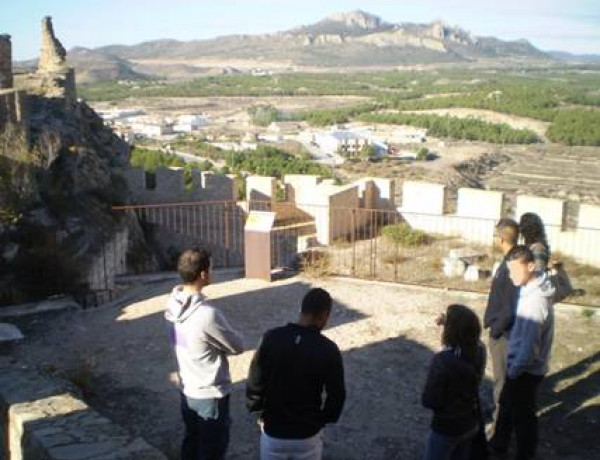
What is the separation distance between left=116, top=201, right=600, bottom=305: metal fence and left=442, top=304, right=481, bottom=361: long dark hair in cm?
629

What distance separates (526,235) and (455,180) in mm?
39264

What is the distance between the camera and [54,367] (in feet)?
22.2

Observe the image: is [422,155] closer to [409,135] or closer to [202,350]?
[409,135]

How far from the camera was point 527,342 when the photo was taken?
179 inches

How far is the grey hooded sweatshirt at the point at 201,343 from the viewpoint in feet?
13.3

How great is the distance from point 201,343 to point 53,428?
0.99 metres

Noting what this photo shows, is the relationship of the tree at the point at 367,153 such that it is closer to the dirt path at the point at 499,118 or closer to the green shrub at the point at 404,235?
the dirt path at the point at 499,118

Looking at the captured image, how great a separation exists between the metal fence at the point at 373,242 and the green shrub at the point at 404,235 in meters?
0.02

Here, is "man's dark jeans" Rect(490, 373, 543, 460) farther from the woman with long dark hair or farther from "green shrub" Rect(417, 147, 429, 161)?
"green shrub" Rect(417, 147, 429, 161)

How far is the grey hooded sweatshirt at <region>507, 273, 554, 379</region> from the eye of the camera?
14.9ft

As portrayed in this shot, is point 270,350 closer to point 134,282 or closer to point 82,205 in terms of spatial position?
point 134,282

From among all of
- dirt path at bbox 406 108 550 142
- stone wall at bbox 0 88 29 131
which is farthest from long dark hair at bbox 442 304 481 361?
dirt path at bbox 406 108 550 142

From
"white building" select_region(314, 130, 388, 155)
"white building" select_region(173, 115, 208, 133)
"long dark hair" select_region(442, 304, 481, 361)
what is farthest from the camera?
"white building" select_region(173, 115, 208, 133)

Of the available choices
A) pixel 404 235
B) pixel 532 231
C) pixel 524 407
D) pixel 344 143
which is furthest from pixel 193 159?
pixel 524 407
